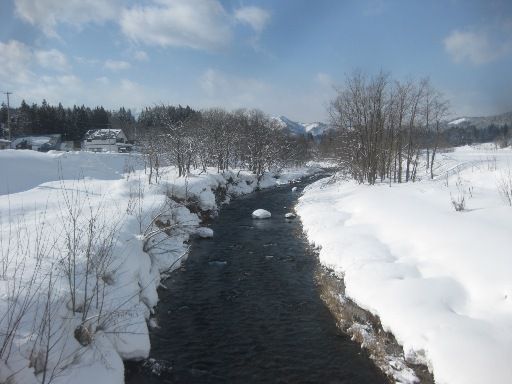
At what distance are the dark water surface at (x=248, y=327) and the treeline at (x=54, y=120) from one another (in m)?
80.2

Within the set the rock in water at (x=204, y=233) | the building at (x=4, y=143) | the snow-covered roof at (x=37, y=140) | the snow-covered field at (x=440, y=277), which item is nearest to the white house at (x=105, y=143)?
the snow-covered roof at (x=37, y=140)

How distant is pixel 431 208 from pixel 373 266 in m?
6.32

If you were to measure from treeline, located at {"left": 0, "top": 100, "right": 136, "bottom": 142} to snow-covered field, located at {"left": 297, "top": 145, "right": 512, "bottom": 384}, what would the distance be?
274 ft

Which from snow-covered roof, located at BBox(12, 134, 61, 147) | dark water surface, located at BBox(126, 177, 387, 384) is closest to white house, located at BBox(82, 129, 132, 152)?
snow-covered roof, located at BBox(12, 134, 61, 147)

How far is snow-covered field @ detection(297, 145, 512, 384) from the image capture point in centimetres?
741

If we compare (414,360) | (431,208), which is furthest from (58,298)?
(431,208)

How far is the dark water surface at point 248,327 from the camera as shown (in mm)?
8680

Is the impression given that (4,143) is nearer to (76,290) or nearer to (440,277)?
(76,290)

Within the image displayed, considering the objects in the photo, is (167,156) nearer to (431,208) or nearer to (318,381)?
(431,208)

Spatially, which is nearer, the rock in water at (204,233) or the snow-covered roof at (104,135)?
the rock in water at (204,233)

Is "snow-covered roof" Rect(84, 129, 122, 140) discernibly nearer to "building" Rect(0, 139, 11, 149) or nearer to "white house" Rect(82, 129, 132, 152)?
"white house" Rect(82, 129, 132, 152)

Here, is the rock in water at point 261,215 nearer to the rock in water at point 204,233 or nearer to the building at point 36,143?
the rock in water at point 204,233

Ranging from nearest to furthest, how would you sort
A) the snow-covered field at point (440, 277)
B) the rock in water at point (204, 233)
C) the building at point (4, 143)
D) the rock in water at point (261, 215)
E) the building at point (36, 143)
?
the snow-covered field at point (440, 277) < the rock in water at point (204, 233) < the rock in water at point (261, 215) < the building at point (4, 143) < the building at point (36, 143)

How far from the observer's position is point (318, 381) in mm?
8391
